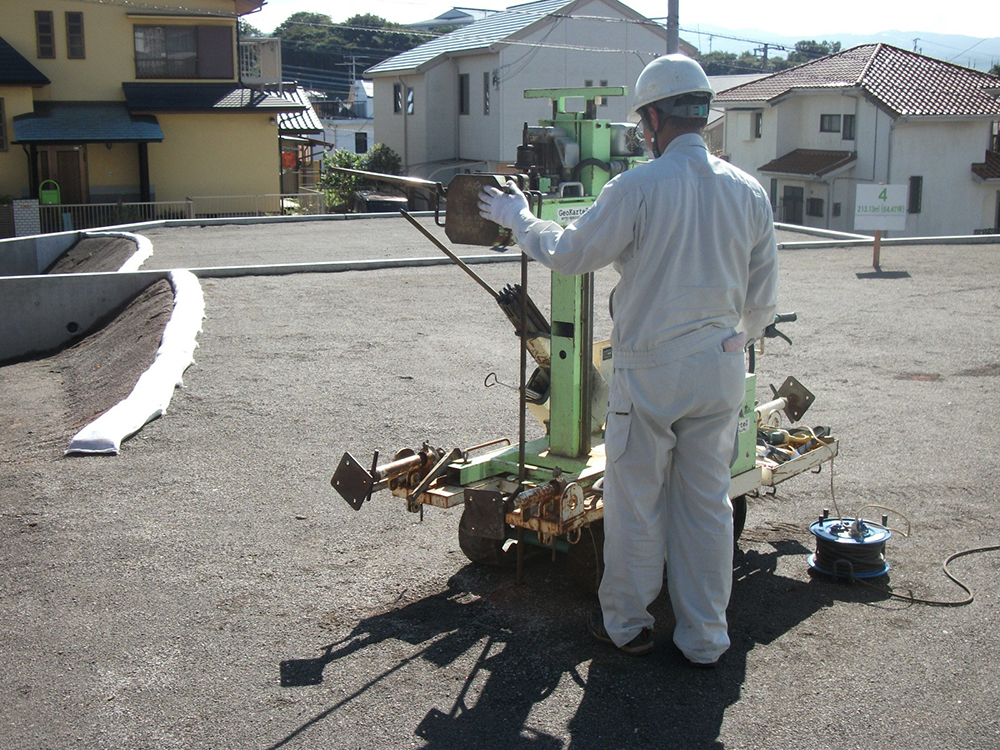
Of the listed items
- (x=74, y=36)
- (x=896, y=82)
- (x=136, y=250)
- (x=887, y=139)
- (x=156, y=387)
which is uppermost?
(x=74, y=36)

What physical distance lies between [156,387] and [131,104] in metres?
23.7

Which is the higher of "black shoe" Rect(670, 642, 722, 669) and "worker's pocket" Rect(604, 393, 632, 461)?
"worker's pocket" Rect(604, 393, 632, 461)

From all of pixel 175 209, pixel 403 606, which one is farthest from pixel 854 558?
pixel 175 209

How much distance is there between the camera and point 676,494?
401cm

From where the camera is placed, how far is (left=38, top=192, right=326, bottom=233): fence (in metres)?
25.5

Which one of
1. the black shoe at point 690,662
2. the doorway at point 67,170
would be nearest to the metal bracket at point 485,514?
the black shoe at point 690,662

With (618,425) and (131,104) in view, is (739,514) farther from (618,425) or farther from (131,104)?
(131,104)

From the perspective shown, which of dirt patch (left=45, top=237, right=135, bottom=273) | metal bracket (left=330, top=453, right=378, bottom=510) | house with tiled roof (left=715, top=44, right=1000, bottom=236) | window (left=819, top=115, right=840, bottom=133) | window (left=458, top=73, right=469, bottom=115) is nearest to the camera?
metal bracket (left=330, top=453, right=378, bottom=510)

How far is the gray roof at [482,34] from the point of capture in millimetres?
36125

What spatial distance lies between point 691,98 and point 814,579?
2.33 m

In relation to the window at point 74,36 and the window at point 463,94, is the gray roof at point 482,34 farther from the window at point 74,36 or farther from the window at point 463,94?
the window at point 74,36

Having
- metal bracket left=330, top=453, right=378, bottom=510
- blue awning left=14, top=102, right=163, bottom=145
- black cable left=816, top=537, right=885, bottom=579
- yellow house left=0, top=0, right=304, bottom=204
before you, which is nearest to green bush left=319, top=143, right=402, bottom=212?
yellow house left=0, top=0, right=304, bottom=204

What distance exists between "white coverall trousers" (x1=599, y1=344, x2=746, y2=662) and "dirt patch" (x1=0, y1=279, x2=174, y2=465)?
13.6 ft

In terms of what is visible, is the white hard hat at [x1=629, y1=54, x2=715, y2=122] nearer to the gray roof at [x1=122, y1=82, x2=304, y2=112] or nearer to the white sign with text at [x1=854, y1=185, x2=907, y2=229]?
the white sign with text at [x1=854, y1=185, x2=907, y2=229]
